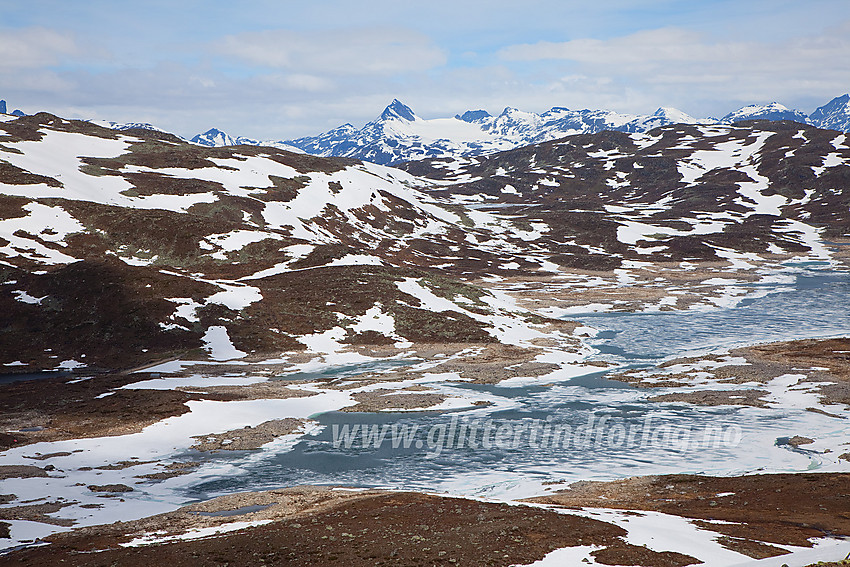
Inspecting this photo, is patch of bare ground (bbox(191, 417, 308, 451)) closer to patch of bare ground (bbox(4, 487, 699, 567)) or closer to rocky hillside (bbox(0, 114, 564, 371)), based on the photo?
patch of bare ground (bbox(4, 487, 699, 567))

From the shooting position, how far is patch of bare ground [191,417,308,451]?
4922cm

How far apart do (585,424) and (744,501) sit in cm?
1937

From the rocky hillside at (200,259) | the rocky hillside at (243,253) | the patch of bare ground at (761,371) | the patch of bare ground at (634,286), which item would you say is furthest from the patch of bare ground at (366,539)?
the patch of bare ground at (634,286)

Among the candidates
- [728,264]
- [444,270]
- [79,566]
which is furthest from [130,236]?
[728,264]

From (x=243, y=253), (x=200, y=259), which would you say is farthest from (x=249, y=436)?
(x=243, y=253)

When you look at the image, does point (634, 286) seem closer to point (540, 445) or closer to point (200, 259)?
point (200, 259)

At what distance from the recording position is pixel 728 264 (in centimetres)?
15662

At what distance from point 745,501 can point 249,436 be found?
34.0 meters

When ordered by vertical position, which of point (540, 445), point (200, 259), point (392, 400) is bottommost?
point (540, 445)

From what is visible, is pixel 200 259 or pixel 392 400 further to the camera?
pixel 200 259

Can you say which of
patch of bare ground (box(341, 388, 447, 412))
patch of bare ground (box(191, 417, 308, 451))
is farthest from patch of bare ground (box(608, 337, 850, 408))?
patch of bare ground (box(191, 417, 308, 451))

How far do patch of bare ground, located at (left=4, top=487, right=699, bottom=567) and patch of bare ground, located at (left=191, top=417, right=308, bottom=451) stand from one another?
14.2m

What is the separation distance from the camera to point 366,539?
89.8ft

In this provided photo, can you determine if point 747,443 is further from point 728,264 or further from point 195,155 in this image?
point 195,155
